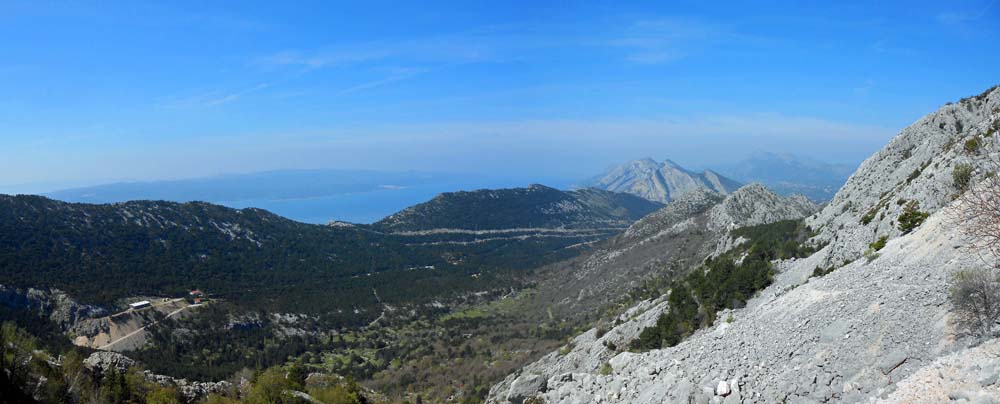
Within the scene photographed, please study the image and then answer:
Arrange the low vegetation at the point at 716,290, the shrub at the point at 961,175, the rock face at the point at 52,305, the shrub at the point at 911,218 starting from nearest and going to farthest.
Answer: the shrub at the point at 961,175 < the shrub at the point at 911,218 < the low vegetation at the point at 716,290 < the rock face at the point at 52,305

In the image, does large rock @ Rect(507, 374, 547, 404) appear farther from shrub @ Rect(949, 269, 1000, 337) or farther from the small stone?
shrub @ Rect(949, 269, 1000, 337)

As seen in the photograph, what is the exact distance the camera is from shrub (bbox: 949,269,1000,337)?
37.4ft

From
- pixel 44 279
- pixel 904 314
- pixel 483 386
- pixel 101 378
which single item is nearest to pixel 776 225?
pixel 483 386

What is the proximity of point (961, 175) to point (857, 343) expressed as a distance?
17.4 meters

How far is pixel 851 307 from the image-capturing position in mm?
15625

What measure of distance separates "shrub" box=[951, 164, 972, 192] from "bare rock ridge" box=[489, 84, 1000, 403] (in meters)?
0.28

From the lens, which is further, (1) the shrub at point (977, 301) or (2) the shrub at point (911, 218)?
(2) the shrub at point (911, 218)

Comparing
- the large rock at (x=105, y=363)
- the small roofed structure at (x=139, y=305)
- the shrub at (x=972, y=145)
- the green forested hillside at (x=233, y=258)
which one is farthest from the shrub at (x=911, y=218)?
the small roofed structure at (x=139, y=305)

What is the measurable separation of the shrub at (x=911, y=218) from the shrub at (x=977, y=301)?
13.2 meters

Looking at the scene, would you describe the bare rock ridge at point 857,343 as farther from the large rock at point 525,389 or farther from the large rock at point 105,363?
the large rock at point 105,363

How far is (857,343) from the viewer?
1361 cm

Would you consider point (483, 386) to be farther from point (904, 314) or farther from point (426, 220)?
point (426, 220)

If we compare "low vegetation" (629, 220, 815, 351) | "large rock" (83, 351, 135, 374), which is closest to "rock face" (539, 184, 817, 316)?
"low vegetation" (629, 220, 815, 351)

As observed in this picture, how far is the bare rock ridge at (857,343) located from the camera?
1152 centimetres
